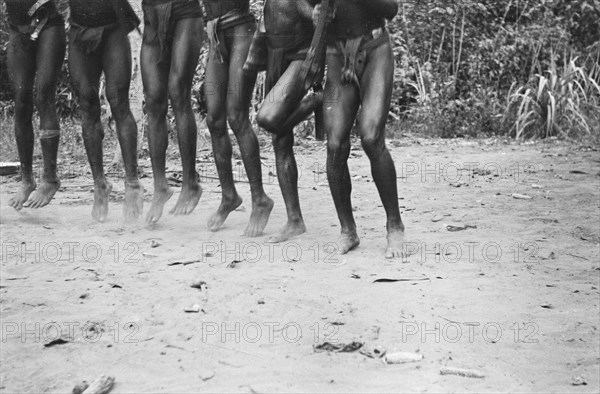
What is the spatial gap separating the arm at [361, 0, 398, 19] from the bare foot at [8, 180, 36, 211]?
3.06 meters

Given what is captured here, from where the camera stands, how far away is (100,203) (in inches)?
258

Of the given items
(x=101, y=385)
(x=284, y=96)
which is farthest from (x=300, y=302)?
(x=284, y=96)

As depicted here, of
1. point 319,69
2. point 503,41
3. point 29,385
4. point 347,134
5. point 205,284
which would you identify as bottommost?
point 29,385

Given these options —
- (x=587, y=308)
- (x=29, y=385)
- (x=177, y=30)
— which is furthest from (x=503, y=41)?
(x=29, y=385)

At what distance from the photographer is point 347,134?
5.44 metres

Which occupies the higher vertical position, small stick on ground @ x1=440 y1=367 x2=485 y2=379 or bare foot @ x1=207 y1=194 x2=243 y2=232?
bare foot @ x1=207 y1=194 x2=243 y2=232

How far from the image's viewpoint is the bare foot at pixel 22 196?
6672 mm

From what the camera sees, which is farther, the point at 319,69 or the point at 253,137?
the point at 253,137

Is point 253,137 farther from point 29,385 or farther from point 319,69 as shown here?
point 29,385

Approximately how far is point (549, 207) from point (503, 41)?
25.0 ft

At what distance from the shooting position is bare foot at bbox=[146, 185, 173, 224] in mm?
6211

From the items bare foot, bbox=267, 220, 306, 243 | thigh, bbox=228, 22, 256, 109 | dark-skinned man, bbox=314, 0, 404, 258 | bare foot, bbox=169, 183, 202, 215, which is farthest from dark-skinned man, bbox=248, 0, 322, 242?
bare foot, bbox=169, 183, 202, 215

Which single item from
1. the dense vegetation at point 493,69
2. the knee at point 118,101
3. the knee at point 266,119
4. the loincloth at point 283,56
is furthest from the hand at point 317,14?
the dense vegetation at point 493,69

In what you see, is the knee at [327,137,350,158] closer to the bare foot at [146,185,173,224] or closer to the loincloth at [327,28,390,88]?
the loincloth at [327,28,390,88]
